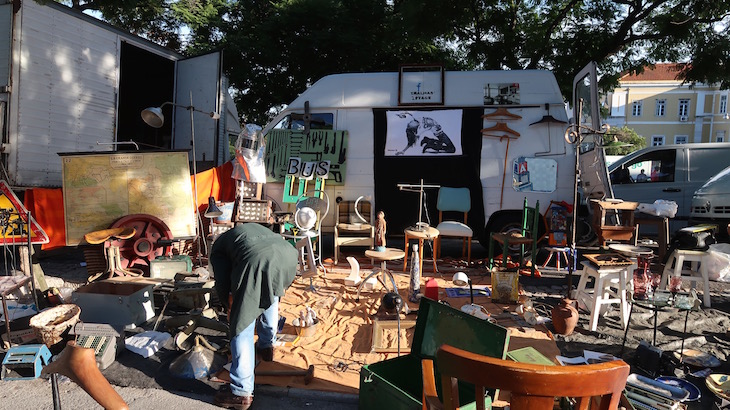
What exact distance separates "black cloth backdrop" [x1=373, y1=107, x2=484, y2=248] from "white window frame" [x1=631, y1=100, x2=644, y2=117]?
100ft

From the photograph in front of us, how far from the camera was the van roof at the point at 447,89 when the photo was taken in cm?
702

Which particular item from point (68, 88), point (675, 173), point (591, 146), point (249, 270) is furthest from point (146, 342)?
point (675, 173)

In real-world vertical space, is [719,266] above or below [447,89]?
below

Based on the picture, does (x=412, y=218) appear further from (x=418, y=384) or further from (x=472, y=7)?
(x=472, y=7)

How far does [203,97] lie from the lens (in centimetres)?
865

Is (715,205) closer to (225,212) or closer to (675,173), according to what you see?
(675,173)

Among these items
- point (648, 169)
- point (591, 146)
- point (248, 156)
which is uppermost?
point (591, 146)

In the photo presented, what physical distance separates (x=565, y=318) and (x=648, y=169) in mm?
5487

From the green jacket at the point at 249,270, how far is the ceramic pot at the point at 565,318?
2601mm

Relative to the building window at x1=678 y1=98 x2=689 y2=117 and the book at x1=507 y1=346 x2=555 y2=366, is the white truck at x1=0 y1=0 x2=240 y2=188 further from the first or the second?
the building window at x1=678 y1=98 x2=689 y2=117

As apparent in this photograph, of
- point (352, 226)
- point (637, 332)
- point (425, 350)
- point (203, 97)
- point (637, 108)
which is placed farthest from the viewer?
point (637, 108)

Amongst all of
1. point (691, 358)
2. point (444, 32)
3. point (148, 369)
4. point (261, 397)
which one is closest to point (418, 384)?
point (261, 397)

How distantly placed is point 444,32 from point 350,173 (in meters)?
4.96

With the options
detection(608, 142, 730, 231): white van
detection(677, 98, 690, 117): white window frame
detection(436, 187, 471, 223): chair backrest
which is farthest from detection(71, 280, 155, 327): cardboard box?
detection(677, 98, 690, 117): white window frame
